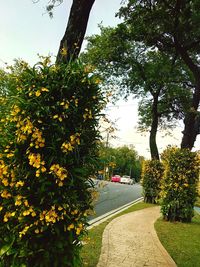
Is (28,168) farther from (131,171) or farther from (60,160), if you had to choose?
(131,171)

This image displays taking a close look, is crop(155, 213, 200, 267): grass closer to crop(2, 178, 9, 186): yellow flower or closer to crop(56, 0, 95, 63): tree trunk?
crop(2, 178, 9, 186): yellow flower

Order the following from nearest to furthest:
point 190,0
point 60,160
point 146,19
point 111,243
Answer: point 60,160 < point 111,243 < point 190,0 < point 146,19

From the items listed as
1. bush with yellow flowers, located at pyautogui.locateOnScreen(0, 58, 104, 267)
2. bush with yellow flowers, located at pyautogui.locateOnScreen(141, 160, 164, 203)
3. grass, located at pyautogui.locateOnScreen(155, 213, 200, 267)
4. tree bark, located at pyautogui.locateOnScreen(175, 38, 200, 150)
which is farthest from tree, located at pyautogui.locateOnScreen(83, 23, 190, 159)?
bush with yellow flowers, located at pyautogui.locateOnScreen(0, 58, 104, 267)

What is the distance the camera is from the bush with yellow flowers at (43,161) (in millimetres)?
4270

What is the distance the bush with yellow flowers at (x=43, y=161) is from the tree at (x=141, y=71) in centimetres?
1653

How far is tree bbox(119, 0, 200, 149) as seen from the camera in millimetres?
13047

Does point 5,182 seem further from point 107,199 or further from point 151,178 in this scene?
point 107,199

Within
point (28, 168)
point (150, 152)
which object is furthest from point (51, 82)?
point (150, 152)

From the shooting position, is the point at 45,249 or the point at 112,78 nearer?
the point at 45,249

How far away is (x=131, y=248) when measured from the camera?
8.18 meters

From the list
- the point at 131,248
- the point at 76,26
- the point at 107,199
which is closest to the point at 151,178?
the point at 107,199

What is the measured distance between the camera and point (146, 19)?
45.2 feet

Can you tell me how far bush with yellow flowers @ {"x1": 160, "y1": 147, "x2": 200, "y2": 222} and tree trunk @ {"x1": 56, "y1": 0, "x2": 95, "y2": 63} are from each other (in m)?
8.77

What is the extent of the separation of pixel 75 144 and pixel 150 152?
802 inches
